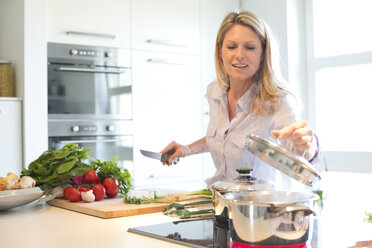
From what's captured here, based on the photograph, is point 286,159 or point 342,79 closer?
point 286,159

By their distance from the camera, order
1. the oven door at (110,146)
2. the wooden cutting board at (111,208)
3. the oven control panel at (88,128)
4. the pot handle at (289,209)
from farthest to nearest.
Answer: the oven door at (110,146), the oven control panel at (88,128), the wooden cutting board at (111,208), the pot handle at (289,209)

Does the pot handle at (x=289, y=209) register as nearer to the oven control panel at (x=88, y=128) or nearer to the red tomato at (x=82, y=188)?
the red tomato at (x=82, y=188)

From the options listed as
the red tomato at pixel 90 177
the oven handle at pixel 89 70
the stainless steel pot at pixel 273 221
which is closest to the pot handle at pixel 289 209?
the stainless steel pot at pixel 273 221

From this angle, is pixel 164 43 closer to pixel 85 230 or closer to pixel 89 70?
pixel 89 70

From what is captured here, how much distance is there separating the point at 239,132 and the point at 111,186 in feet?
1.85

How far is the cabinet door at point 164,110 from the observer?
3447 mm

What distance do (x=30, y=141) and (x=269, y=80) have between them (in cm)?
175

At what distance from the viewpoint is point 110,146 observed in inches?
131

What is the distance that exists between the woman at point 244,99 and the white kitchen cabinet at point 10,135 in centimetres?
140

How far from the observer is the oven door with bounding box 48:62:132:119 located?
3.13 meters

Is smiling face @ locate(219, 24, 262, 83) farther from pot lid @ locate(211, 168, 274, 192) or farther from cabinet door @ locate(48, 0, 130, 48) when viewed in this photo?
cabinet door @ locate(48, 0, 130, 48)

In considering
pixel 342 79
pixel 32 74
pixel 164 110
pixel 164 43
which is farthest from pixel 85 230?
pixel 342 79

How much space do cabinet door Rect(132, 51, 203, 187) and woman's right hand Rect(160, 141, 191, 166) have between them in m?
1.51

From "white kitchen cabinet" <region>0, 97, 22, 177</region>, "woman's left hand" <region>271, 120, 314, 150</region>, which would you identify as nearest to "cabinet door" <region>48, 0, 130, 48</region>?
"white kitchen cabinet" <region>0, 97, 22, 177</region>
